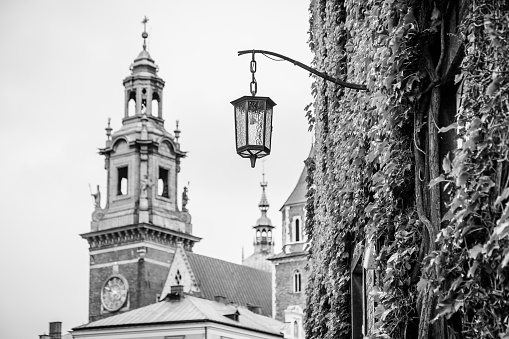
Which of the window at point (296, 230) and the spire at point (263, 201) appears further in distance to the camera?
the spire at point (263, 201)

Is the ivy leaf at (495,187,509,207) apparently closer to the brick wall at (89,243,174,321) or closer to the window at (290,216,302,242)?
the brick wall at (89,243,174,321)

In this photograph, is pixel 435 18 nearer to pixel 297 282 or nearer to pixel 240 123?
pixel 240 123

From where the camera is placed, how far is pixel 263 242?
10775cm

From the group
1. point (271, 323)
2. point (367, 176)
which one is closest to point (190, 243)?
point (271, 323)

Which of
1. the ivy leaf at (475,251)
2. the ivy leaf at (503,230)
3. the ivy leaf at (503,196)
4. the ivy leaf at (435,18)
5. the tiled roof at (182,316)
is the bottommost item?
the ivy leaf at (475,251)

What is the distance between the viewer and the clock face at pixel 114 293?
72500mm

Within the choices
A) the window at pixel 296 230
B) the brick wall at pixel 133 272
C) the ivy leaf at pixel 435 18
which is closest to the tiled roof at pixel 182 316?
the brick wall at pixel 133 272

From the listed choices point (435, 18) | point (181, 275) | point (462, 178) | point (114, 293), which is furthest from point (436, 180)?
point (114, 293)

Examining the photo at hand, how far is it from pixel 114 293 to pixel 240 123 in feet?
215

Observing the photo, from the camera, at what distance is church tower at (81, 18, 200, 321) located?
73062mm

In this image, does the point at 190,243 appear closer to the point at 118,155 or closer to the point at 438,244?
the point at 118,155

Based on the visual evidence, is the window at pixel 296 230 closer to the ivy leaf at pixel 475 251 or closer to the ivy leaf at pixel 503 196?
the ivy leaf at pixel 475 251

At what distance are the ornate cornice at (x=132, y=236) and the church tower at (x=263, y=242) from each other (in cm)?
2617

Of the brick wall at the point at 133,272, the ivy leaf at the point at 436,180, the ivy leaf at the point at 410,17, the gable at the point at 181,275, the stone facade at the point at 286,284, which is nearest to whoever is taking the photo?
the ivy leaf at the point at 436,180
